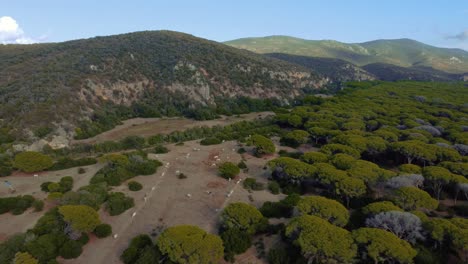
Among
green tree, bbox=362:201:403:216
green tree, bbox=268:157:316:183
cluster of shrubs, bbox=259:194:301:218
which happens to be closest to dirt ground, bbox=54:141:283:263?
cluster of shrubs, bbox=259:194:301:218

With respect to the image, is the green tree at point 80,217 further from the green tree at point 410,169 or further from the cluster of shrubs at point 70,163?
the green tree at point 410,169

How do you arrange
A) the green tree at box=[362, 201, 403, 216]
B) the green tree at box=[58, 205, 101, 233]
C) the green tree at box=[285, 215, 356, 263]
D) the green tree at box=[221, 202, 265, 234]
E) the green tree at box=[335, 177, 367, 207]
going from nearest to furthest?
the green tree at box=[285, 215, 356, 263]
the green tree at box=[362, 201, 403, 216]
the green tree at box=[221, 202, 265, 234]
the green tree at box=[58, 205, 101, 233]
the green tree at box=[335, 177, 367, 207]

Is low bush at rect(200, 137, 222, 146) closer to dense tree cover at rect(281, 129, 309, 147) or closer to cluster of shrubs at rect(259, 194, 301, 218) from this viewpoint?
dense tree cover at rect(281, 129, 309, 147)

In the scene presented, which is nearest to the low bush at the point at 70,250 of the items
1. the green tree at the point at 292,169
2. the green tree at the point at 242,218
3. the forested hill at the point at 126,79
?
the green tree at the point at 242,218

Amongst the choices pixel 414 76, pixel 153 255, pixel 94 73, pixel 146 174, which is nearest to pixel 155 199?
pixel 146 174

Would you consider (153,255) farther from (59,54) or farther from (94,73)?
(59,54)
